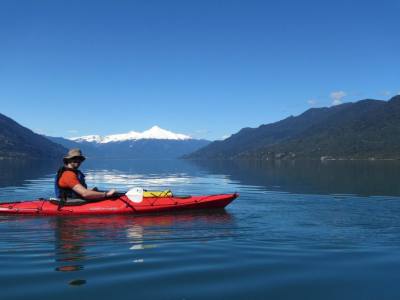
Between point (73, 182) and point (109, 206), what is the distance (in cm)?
211

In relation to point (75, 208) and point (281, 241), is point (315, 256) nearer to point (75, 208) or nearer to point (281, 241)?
point (281, 241)

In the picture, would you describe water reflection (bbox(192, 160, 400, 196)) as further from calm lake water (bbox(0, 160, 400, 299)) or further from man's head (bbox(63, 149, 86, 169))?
man's head (bbox(63, 149, 86, 169))

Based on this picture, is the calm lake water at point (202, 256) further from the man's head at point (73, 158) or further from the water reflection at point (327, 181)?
the water reflection at point (327, 181)

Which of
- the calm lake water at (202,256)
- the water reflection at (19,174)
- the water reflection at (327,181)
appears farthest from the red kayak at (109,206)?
the water reflection at (19,174)

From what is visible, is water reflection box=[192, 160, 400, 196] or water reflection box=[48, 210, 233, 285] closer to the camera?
water reflection box=[48, 210, 233, 285]

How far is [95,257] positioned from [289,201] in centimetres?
1858

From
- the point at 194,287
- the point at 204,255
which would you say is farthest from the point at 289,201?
the point at 194,287

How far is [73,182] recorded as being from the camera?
849 inches

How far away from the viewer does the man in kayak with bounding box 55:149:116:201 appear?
2112 centimetres

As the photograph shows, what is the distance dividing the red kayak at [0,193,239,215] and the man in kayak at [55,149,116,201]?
1.32ft

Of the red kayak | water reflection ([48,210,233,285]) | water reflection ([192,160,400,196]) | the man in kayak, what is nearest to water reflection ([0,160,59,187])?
the red kayak

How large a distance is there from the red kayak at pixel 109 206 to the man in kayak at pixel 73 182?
40 centimetres

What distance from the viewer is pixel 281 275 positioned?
11.2 metres

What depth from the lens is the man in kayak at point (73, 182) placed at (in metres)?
21.1
